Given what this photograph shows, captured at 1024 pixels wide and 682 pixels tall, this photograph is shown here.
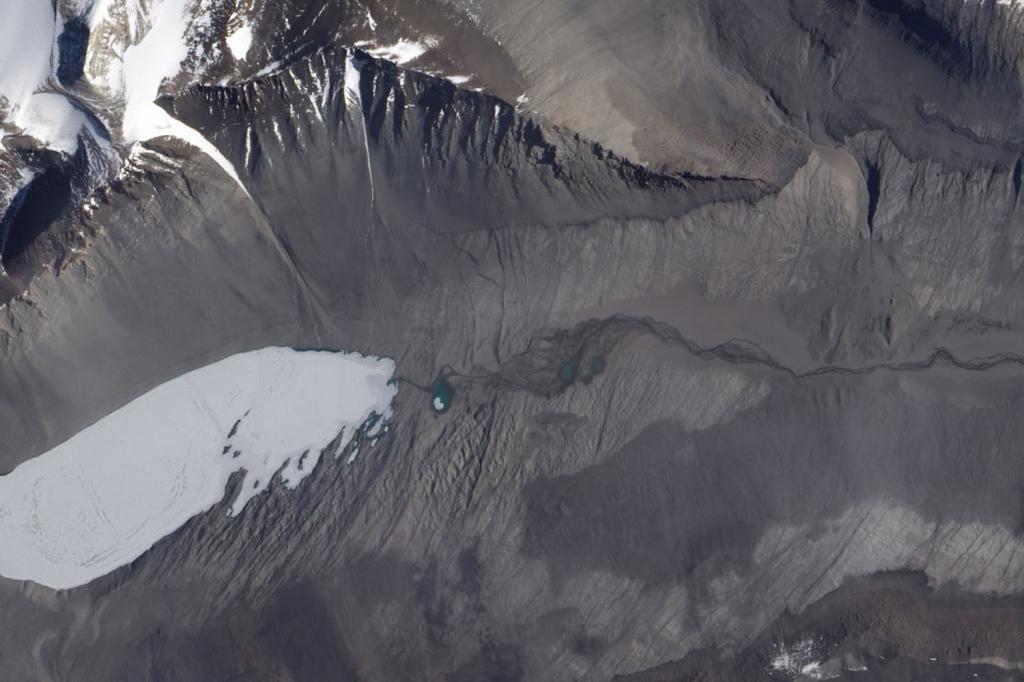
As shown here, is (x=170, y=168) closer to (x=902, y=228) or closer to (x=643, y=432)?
(x=643, y=432)

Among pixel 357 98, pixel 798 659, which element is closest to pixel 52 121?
pixel 357 98

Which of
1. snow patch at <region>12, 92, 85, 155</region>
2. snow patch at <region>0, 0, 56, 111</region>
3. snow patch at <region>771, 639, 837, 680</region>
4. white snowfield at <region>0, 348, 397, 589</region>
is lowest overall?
snow patch at <region>771, 639, 837, 680</region>

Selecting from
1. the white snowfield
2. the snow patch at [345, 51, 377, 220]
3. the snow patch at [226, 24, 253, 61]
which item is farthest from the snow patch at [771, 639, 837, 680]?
the snow patch at [226, 24, 253, 61]

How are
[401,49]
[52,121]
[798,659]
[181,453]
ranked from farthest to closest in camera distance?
[181,453]
[52,121]
[401,49]
[798,659]

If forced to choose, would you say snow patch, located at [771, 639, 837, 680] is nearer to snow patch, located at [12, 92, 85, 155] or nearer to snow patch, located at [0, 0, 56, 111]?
snow patch, located at [12, 92, 85, 155]

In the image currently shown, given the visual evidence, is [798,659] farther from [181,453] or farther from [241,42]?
[241,42]

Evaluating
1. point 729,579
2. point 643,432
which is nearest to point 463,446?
point 643,432
